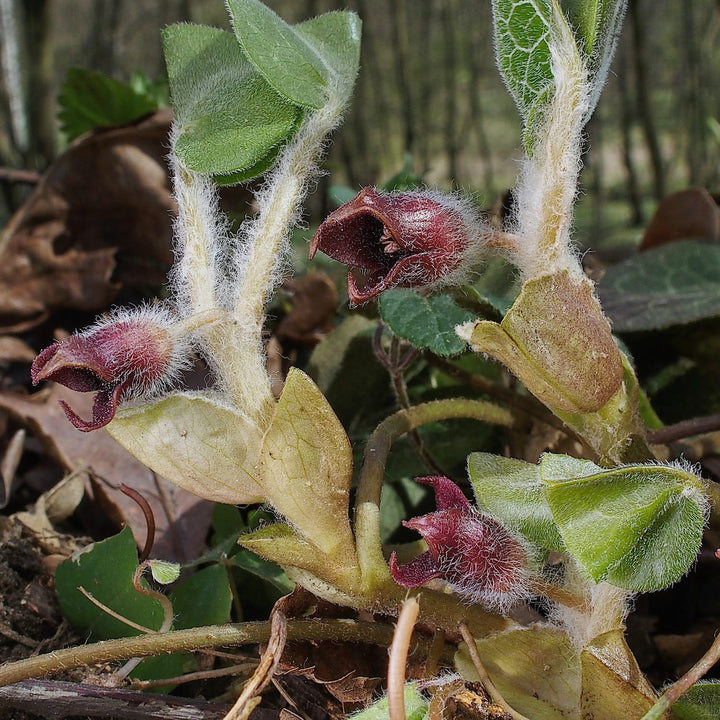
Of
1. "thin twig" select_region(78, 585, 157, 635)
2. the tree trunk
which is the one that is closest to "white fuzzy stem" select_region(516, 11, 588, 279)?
"thin twig" select_region(78, 585, 157, 635)

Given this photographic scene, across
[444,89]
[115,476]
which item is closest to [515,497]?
[115,476]

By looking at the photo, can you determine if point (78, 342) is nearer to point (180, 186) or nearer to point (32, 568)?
point (180, 186)

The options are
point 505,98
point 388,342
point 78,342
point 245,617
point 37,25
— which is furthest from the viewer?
point 505,98

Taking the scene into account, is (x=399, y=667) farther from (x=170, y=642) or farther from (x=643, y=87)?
(x=643, y=87)

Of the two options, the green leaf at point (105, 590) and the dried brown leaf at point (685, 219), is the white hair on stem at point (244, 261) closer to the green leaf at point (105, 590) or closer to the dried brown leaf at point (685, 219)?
the green leaf at point (105, 590)

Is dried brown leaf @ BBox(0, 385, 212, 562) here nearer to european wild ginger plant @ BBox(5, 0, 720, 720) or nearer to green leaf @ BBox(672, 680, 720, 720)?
european wild ginger plant @ BBox(5, 0, 720, 720)

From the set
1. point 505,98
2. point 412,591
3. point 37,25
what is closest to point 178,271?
point 412,591
